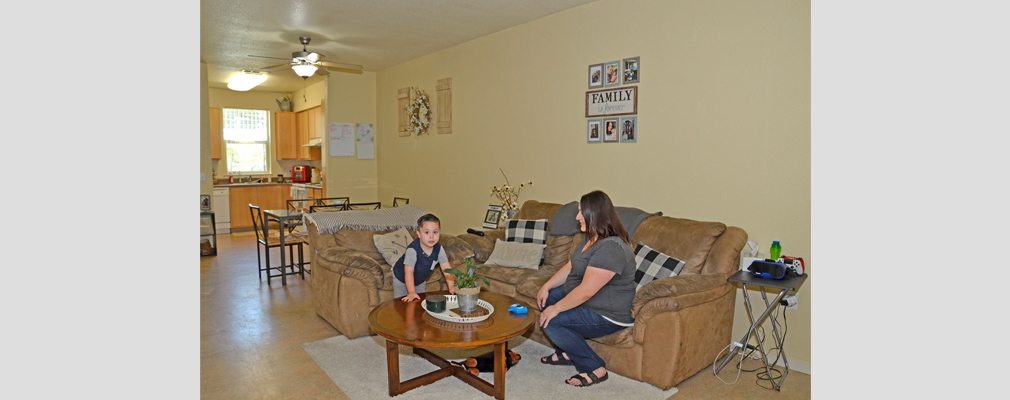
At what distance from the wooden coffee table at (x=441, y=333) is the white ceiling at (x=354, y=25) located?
8.60 feet

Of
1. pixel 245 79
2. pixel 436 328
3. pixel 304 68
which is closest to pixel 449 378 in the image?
pixel 436 328

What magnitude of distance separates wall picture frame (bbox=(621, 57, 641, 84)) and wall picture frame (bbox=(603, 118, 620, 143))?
0.31 metres

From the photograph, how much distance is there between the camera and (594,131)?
4.58 meters

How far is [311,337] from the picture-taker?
3955 millimetres

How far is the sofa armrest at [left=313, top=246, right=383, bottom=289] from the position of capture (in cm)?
387

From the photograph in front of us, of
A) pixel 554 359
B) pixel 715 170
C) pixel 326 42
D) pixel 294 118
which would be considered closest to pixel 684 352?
pixel 554 359

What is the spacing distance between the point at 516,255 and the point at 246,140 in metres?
7.72

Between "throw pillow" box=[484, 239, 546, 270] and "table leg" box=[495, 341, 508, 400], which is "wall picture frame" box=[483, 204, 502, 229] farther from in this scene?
"table leg" box=[495, 341, 508, 400]

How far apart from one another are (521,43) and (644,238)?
8.01 feet

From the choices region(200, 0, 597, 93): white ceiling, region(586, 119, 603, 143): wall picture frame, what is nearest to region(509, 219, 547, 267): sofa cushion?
region(586, 119, 603, 143): wall picture frame

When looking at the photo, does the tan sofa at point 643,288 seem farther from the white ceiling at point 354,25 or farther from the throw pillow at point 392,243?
the white ceiling at point 354,25

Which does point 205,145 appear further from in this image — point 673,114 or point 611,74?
point 673,114

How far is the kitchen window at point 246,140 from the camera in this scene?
10055 millimetres

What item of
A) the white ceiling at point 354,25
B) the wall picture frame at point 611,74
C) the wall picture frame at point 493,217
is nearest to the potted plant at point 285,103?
the white ceiling at point 354,25
